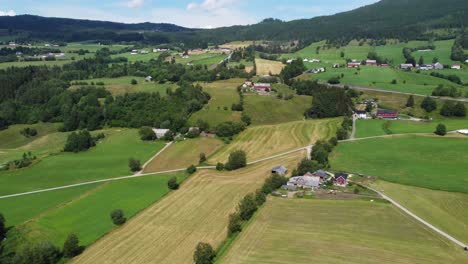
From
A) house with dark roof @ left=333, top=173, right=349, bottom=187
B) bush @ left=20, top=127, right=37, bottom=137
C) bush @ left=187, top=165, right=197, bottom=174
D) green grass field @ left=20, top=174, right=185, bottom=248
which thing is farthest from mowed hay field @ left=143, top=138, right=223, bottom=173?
bush @ left=20, top=127, right=37, bottom=137

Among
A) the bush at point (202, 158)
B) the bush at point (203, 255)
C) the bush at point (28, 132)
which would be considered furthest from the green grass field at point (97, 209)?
the bush at point (28, 132)

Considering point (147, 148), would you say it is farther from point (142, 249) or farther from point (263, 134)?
point (142, 249)

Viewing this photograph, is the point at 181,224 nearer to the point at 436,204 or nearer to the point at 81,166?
the point at 81,166

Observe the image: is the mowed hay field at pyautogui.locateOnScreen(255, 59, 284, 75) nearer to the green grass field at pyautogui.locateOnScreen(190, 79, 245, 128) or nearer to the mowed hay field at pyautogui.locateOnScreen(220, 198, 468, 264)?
the green grass field at pyautogui.locateOnScreen(190, 79, 245, 128)

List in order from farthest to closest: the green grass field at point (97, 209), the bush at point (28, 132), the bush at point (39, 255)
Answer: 1. the bush at point (28, 132)
2. the green grass field at point (97, 209)
3. the bush at point (39, 255)

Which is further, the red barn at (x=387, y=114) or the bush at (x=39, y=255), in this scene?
the red barn at (x=387, y=114)

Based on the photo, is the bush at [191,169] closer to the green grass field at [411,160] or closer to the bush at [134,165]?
the bush at [134,165]

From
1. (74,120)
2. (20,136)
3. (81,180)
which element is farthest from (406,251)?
(20,136)
